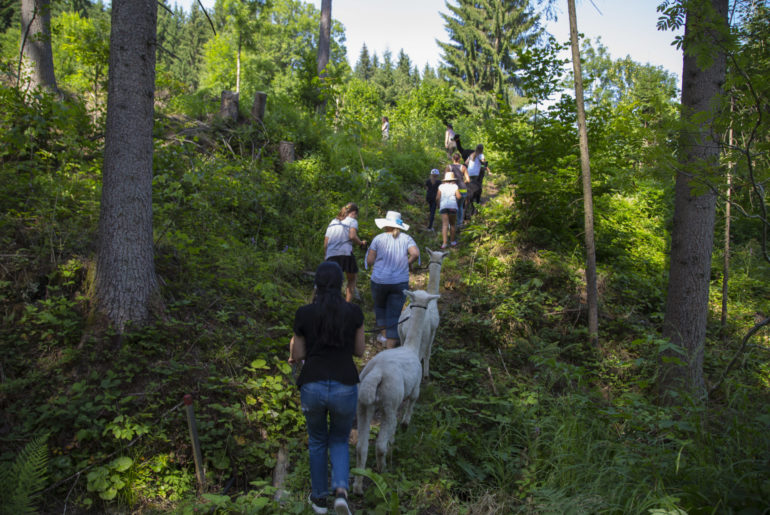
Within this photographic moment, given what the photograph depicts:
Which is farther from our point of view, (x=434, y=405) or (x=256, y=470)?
(x=434, y=405)

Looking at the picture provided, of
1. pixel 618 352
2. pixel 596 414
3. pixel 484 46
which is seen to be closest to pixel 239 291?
pixel 596 414

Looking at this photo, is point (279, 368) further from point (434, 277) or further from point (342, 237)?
point (342, 237)

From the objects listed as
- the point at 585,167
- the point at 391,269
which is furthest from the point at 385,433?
the point at 585,167

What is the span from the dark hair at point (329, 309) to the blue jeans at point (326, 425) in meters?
0.34

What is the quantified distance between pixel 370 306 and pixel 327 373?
5.44 metres

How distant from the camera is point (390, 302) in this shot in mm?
6246

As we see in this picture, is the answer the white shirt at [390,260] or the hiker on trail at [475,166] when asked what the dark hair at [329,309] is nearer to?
the white shirt at [390,260]

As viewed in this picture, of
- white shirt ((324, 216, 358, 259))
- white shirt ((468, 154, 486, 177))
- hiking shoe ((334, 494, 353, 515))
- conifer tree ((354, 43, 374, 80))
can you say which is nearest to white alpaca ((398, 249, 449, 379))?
white shirt ((324, 216, 358, 259))

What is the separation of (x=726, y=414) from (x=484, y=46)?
116 feet

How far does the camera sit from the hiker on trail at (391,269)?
6102 millimetres

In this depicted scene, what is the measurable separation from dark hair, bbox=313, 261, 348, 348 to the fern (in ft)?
6.66

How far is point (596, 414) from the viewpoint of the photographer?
4.77 metres

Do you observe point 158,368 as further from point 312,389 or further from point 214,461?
point 312,389

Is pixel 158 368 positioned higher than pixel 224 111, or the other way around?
pixel 224 111
